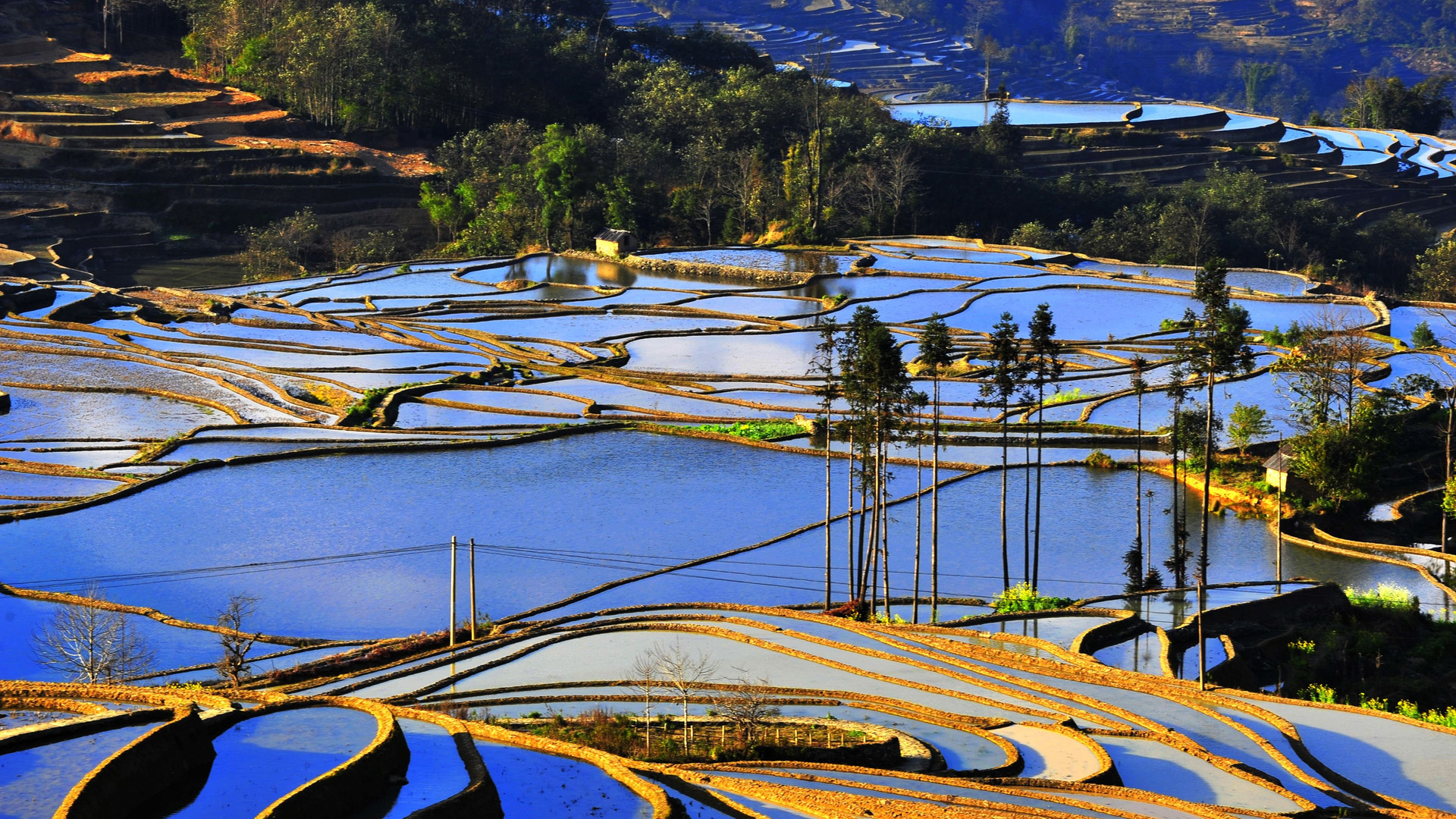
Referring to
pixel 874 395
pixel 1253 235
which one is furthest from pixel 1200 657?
pixel 1253 235

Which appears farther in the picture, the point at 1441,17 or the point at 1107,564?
the point at 1441,17

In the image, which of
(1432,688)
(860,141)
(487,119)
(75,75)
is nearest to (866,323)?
(1432,688)

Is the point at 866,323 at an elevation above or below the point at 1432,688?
above

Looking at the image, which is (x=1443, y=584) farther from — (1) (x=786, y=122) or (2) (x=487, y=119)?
(2) (x=487, y=119)

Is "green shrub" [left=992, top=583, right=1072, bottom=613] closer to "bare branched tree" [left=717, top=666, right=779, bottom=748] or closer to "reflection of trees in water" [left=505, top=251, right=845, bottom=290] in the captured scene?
"bare branched tree" [left=717, top=666, right=779, bottom=748]

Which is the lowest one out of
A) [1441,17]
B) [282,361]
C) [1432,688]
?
[1432,688]

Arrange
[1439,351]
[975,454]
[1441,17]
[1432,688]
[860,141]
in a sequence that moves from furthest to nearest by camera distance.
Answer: [1441,17] → [860,141] → [1439,351] → [975,454] → [1432,688]

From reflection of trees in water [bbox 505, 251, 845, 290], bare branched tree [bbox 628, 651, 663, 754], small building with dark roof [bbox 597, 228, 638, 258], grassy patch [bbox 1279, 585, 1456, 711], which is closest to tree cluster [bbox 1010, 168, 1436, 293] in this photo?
reflection of trees in water [bbox 505, 251, 845, 290]
